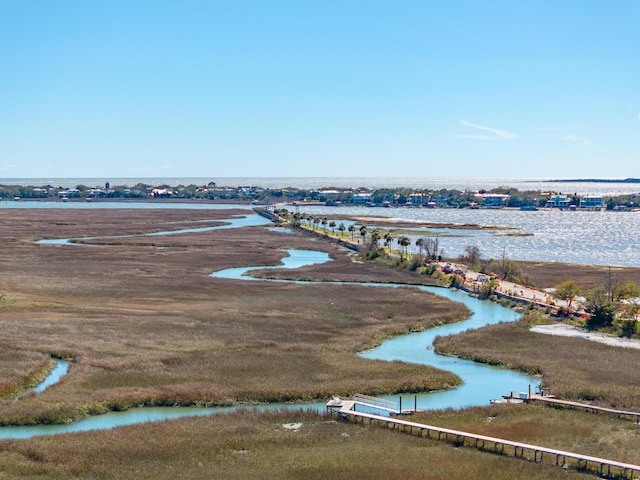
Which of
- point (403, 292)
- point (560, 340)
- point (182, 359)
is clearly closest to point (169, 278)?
point (403, 292)

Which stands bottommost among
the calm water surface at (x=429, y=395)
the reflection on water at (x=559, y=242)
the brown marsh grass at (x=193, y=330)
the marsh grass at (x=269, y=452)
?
the calm water surface at (x=429, y=395)

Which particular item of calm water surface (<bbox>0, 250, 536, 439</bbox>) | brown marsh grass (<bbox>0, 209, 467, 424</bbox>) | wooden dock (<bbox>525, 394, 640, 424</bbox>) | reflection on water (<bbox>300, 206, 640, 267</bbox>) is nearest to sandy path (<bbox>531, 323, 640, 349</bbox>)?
calm water surface (<bbox>0, 250, 536, 439</bbox>)

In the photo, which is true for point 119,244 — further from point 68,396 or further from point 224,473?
point 224,473

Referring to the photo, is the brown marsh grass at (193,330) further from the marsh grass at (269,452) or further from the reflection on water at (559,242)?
the reflection on water at (559,242)

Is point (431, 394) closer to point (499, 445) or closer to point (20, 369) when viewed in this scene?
point (499, 445)

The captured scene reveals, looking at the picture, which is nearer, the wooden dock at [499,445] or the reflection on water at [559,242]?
the wooden dock at [499,445]

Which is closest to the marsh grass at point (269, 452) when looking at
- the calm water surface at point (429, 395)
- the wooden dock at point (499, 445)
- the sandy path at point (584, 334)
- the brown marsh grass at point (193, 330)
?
the wooden dock at point (499, 445)

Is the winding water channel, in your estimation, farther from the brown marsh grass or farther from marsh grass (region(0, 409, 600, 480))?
marsh grass (region(0, 409, 600, 480))
